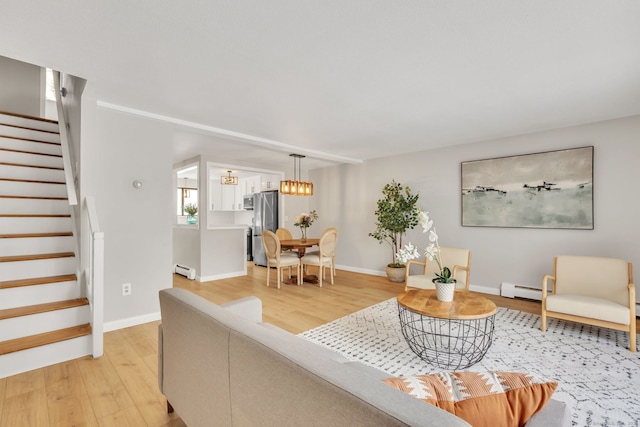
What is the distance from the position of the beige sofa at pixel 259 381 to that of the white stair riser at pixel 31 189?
280 centimetres

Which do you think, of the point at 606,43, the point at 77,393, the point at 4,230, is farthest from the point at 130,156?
the point at 606,43

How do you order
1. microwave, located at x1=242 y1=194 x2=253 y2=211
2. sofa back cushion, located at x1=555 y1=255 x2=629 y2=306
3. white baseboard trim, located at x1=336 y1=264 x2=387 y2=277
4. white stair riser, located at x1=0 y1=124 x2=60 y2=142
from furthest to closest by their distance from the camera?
microwave, located at x1=242 y1=194 x2=253 y2=211 < white baseboard trim, located at x1=336 y1=264 x2=387 y2=277 < white stair riser, located at x1=0 y1=124 x2=60 y2=142 < sofa back cushion, located at x1=555 y1=255 x2=629 y2=306

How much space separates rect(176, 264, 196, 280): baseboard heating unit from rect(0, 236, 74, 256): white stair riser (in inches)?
96.8

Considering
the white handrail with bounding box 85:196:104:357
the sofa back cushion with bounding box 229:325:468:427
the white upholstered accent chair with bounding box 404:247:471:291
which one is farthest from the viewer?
the white upholstered accent chair with bounding box 404:247:471:291

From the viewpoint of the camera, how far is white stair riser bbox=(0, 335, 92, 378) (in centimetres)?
215

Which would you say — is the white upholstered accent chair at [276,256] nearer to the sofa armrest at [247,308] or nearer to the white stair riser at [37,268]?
the white stair riser at [37,268]

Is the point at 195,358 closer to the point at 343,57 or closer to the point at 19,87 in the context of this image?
the point at 343,57

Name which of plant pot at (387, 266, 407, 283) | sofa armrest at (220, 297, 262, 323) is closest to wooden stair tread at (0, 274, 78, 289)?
sofa armrest at (220, 297, 262, 323)

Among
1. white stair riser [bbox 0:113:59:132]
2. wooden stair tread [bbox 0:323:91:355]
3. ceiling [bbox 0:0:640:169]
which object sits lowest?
wooden stair tread [bbox 0:323:91:355]

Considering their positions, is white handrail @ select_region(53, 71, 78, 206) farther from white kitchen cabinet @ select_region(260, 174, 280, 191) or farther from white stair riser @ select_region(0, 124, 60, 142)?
white kitchen cabinet @ select_region(260, 174, 280, 191)

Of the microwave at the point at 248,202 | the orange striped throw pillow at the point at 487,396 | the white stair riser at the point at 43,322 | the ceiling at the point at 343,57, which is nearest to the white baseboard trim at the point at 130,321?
the white stair riser at the point at 43,322

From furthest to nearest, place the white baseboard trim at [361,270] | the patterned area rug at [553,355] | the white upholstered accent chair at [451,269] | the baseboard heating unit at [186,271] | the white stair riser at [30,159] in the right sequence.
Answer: the white baseboard trim at [361,270], the baseboard heating unit at [186,271], the white upholstered accent chair at [451,269], the white stair riser at [30,159], the patterned area rug at [553,355]

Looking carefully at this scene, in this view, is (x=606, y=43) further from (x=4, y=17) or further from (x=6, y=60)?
(x=6, y=60)

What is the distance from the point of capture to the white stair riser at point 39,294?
8.01 ft
